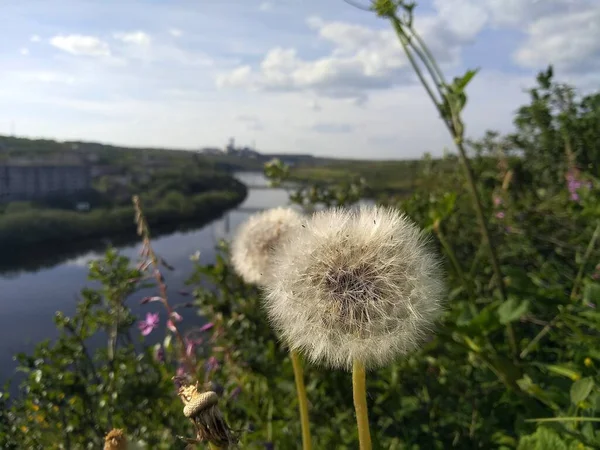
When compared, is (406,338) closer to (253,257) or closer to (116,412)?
(253,257)

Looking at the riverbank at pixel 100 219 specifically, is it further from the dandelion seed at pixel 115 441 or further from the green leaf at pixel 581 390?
the green leaf at pixel 581 390

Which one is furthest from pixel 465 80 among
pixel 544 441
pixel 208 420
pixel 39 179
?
pixel 39 179

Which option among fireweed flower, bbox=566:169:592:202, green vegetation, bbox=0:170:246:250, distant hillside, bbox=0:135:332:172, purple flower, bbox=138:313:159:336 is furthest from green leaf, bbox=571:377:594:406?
green vegetation, bbox=0:170:246:250

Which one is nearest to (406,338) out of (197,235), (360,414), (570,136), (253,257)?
(360,414)

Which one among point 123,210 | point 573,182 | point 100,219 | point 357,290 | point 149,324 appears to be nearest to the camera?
point 357,290

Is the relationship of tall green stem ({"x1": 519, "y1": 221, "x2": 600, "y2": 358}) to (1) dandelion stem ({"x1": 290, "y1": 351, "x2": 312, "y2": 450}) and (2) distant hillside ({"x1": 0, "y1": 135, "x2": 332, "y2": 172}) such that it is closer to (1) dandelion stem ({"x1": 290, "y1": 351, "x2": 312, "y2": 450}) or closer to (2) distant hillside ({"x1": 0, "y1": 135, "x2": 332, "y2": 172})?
(1) dandelion stem ({"x1": 290, "y1": 351, "x2": 312, "y2": 450})

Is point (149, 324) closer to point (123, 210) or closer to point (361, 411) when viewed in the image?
point (361, 411)
